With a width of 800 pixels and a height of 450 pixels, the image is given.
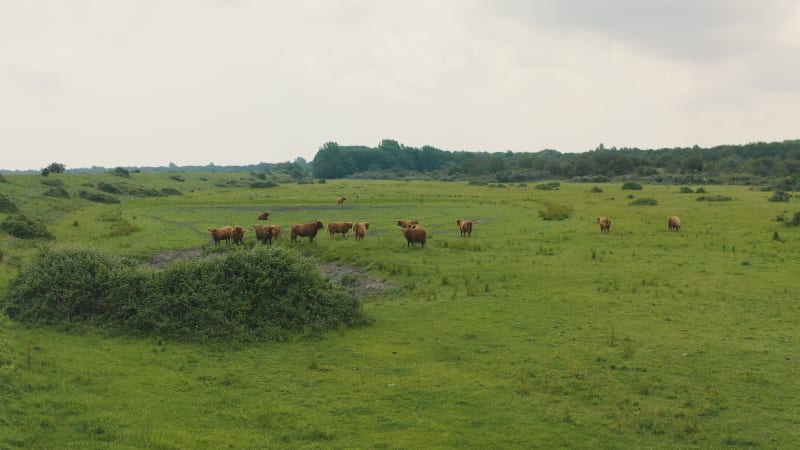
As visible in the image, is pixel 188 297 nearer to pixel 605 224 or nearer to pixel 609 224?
pixel 605 224

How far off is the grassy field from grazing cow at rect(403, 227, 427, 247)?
379 cm

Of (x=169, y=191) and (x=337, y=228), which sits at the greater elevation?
(x=169, y=191)

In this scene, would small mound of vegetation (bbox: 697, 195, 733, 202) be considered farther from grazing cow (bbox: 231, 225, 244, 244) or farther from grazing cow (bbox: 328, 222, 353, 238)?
grazing cow (bbox: 231, 225, 244, 244)

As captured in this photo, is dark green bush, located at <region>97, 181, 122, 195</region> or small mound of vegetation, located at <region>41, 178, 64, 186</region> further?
dark green bush, located at <region>97, 181, 122, 195</region>

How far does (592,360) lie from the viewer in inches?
609

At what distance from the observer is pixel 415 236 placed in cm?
3478

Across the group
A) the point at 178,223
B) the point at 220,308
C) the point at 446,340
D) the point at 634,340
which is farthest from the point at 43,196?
the point at 634,340

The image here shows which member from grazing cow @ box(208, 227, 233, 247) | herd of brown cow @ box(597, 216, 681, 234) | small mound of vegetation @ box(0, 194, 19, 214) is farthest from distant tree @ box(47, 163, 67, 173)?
herd of brown cow @ box(597, 216, 681, 234)

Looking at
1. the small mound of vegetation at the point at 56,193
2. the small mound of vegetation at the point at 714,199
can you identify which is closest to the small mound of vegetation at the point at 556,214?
the small mound of vegetation at the point at 714,199

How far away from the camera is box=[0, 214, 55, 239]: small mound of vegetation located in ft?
120

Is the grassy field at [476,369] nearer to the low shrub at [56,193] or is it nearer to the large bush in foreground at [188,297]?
the large bush in foreground at [188,297]

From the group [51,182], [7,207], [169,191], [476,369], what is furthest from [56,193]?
[476,369]

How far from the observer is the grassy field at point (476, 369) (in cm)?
1158

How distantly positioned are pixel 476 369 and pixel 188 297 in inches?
366
